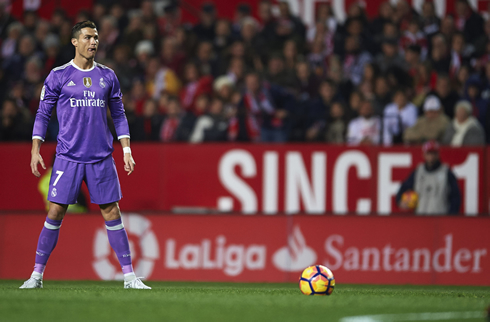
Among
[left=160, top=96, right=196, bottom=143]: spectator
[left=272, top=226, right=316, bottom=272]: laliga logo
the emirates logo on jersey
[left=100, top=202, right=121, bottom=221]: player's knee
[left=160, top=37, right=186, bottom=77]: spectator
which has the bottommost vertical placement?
[left=272, top=226, right=316, bottom=272]: laliga logo

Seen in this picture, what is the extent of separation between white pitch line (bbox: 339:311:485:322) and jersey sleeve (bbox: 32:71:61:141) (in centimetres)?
341

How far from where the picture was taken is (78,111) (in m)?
6.97

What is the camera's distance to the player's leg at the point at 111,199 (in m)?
6.97

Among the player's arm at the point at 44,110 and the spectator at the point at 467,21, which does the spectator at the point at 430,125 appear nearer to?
the spectator at the point at 467,21

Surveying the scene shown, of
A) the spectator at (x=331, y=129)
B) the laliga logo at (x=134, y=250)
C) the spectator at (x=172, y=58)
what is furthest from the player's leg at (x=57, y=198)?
the spectator at (x=172, y=58)

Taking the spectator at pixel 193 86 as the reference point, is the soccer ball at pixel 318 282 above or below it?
below

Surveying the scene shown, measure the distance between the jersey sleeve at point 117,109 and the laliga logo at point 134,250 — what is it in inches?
163

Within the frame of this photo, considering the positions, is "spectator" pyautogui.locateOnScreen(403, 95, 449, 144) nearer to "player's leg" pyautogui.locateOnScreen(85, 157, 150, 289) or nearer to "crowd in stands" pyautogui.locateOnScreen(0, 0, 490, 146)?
"crowd in stands" pyautogui.locateOnScreen(0, 0, 490, 146)

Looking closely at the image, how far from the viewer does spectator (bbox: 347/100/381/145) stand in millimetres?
13086

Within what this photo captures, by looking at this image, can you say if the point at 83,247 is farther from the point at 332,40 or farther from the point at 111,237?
the point at 332,40

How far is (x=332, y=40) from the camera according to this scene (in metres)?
14.7

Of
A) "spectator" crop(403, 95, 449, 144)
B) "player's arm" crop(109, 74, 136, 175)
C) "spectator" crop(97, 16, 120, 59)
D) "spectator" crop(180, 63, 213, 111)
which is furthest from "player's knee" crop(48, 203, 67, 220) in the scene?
"spectator" crop(97, 16, 120, 59)

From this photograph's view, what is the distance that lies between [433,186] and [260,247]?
300 cm

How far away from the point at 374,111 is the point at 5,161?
259 inches
